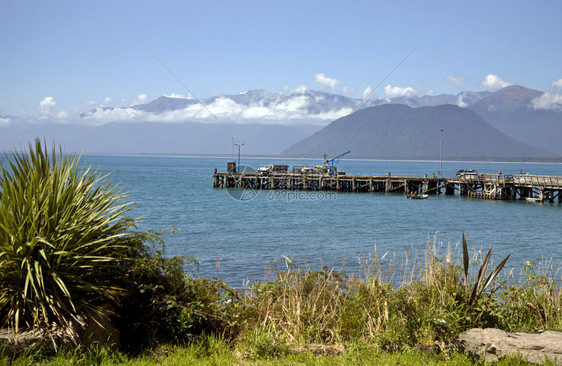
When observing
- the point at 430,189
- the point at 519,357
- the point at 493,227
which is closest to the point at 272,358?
the point at 519,357

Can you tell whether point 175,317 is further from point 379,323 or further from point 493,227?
point 493,227

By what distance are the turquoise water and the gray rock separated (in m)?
4.03

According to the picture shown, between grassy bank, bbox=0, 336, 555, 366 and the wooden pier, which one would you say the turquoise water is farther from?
grassy bank, bbox=0, 336, 555, 366

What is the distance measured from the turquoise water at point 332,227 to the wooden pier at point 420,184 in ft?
8.06

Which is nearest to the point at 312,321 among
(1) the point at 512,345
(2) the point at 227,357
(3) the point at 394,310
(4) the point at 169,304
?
(3) the point at 394,310

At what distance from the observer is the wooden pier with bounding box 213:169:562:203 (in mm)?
62281

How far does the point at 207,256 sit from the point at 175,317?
17.8 m

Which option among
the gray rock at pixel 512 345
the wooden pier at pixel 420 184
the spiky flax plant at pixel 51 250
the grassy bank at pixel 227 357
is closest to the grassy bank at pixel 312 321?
the grassy bank at pixel 227 357

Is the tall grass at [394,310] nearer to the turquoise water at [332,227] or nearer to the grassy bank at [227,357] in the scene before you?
the grassy bank at [227,357]

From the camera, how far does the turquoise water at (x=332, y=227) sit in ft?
81.2

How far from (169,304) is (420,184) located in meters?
68.6

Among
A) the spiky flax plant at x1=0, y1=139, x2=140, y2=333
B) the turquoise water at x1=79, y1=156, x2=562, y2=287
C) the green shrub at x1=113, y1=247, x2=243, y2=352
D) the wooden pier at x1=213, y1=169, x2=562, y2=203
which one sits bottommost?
the turquoise water at x1=79, y1=156, x2=562, y2=287

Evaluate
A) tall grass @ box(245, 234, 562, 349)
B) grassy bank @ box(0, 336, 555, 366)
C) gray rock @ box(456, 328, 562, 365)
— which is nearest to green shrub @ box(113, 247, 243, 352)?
grassy bank @ box(0, 336, 555, 366)

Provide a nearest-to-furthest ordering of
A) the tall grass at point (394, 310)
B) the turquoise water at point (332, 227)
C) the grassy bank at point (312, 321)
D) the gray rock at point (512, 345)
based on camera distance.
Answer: the gray rock at point (512, 345) < the grassy bank at point (312, 321) < the tall grass at point (394, 310) < the turquoise water at point (332, 227)
